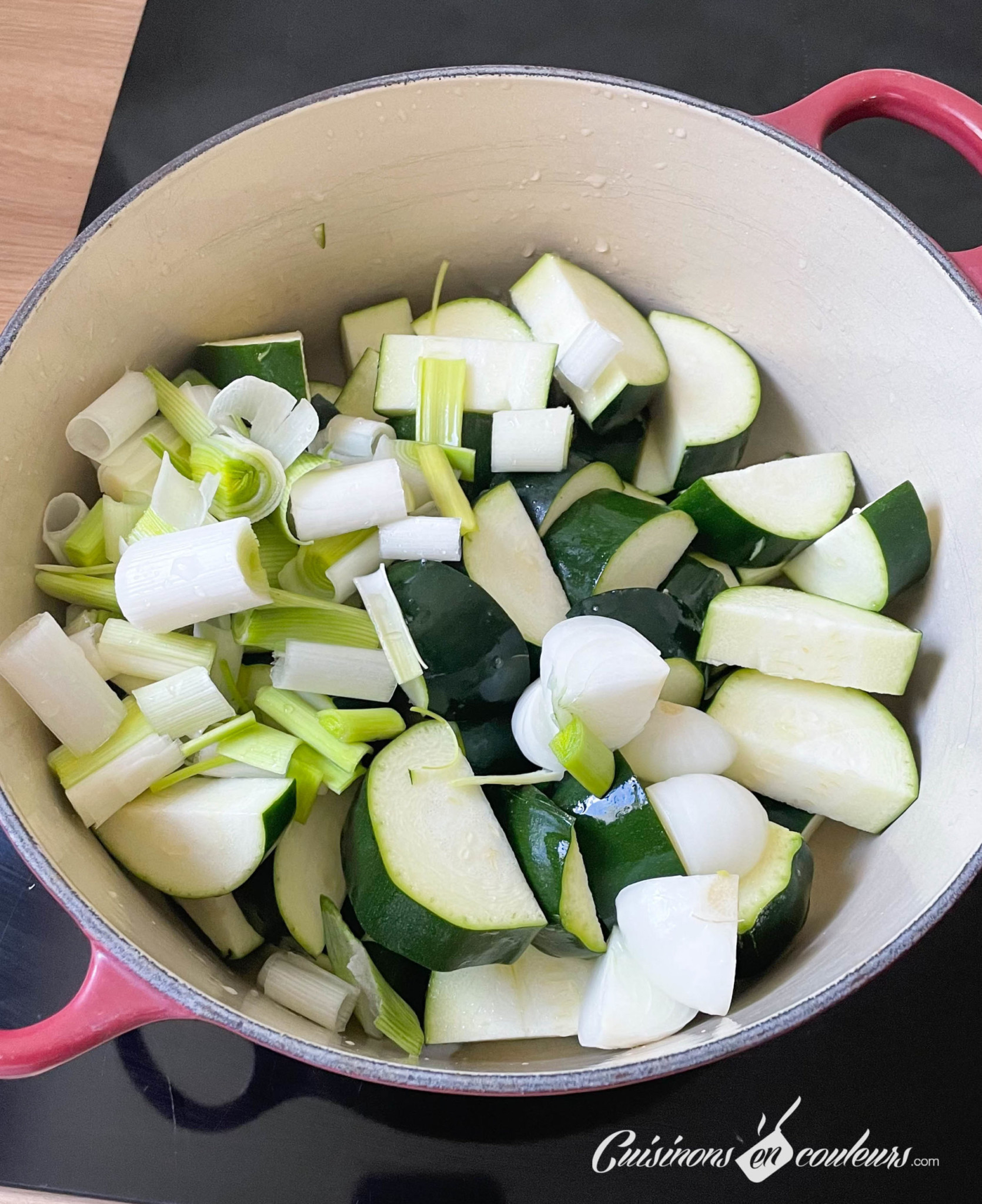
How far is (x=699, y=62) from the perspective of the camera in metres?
1.45

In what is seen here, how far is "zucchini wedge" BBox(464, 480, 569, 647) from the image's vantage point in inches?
43.0

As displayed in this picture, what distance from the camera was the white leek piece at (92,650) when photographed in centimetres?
100

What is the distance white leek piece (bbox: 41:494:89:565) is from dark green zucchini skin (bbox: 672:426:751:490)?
721 mm

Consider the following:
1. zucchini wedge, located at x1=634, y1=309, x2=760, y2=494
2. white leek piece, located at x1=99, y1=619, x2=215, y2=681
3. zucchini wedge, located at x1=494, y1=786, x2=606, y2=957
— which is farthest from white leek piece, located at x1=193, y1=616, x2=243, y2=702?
zucchini wedge, located at x1=634, y1=309, x2=760, y2=494

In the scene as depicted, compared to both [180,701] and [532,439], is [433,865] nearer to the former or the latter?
[180,701]

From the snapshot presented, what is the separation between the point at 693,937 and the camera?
2.90 feet

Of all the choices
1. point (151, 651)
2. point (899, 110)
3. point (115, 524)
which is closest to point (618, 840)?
point (151, 651)

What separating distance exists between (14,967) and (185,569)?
1.66 feet

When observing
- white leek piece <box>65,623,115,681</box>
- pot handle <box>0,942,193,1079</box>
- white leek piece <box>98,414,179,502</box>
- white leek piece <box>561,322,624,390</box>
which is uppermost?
white leek piece <box>561,322,624,390</box>

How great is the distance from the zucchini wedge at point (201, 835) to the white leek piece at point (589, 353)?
592mm

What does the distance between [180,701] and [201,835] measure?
0.45 feet

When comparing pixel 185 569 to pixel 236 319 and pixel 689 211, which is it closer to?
pixel 236 319

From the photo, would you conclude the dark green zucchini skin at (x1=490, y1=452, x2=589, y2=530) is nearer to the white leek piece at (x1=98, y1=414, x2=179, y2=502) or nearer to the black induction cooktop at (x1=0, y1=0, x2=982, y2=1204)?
the white leek piece at (x1=98, y1=414, x2=179, y2=502)

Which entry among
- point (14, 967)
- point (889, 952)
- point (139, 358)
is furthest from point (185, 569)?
point (889, 952)
